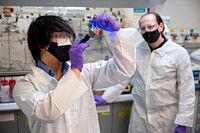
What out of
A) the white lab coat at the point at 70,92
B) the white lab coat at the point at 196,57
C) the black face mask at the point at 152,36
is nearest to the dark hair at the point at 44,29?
the white lab coat at the point at 70,92

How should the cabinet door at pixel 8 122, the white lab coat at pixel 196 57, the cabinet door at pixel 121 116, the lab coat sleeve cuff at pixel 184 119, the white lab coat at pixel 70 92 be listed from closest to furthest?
1. the white lab coat at pixel 70 92
2. the lab coat sleeve cuff at pixel 184 119
3. the cabinet door at pixel 8 122
4. the cabinet door at pixel 121 116
5. the white lab coat at pixel 196 57

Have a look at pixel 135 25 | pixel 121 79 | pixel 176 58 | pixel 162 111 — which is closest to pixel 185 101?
pixel 162 111

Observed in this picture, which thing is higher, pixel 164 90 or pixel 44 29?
pixel 44 29

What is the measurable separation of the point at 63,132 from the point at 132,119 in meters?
1.00

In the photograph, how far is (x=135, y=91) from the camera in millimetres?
1979

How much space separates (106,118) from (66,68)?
100cm

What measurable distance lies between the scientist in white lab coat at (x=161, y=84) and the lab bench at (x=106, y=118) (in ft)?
0.72

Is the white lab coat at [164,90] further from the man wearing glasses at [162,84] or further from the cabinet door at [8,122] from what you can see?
the cabinet door at [8,122]

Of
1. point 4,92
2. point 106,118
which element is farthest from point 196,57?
point 4,92

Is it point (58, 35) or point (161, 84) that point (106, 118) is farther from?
point (58, 35)

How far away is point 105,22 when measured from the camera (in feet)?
3.88

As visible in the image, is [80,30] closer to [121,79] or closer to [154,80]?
[154,80]

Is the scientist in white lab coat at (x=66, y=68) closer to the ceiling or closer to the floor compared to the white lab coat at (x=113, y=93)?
closer to the ceiling

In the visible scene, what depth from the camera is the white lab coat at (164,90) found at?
1.78 metres
